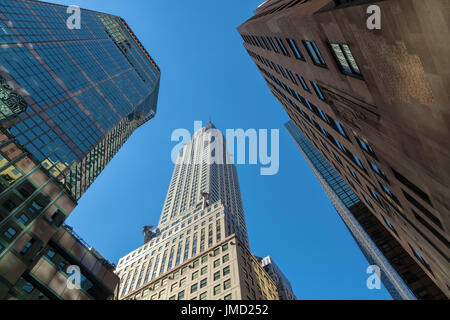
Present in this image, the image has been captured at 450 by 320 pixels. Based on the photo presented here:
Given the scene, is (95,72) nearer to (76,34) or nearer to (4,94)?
(76,34)

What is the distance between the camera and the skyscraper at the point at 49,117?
77.1ft

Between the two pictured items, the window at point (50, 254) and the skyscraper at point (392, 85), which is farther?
the window at point (50, 254)

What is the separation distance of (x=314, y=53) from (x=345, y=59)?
4202mm

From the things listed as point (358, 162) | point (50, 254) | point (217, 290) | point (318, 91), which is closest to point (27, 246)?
point (50, 254)

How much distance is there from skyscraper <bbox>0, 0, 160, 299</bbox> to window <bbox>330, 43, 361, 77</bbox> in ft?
89.6

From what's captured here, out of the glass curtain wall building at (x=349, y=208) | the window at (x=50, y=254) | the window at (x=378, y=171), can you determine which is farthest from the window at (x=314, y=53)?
the glass curtain wall building at (x=349, y=208)

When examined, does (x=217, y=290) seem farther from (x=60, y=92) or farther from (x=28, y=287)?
(x=60, y=92)

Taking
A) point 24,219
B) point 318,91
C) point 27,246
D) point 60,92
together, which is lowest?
point 27,246

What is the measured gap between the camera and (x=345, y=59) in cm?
1427

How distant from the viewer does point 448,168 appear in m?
10.1

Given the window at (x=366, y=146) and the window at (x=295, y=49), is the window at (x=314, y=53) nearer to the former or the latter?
the window at (x=295, y=49)

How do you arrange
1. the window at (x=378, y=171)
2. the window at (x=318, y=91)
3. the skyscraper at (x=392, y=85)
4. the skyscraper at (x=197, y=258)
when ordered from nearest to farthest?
the skyscraper at (x=392, y=85) → the window at (x=378, y=171) → the window at (x=318, y=91) → the skyscraper at (x=197, y=258)

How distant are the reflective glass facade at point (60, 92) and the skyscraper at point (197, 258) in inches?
1064

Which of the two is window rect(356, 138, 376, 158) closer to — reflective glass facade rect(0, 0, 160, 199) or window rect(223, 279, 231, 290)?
window rect(223, 279, 231, 290)
